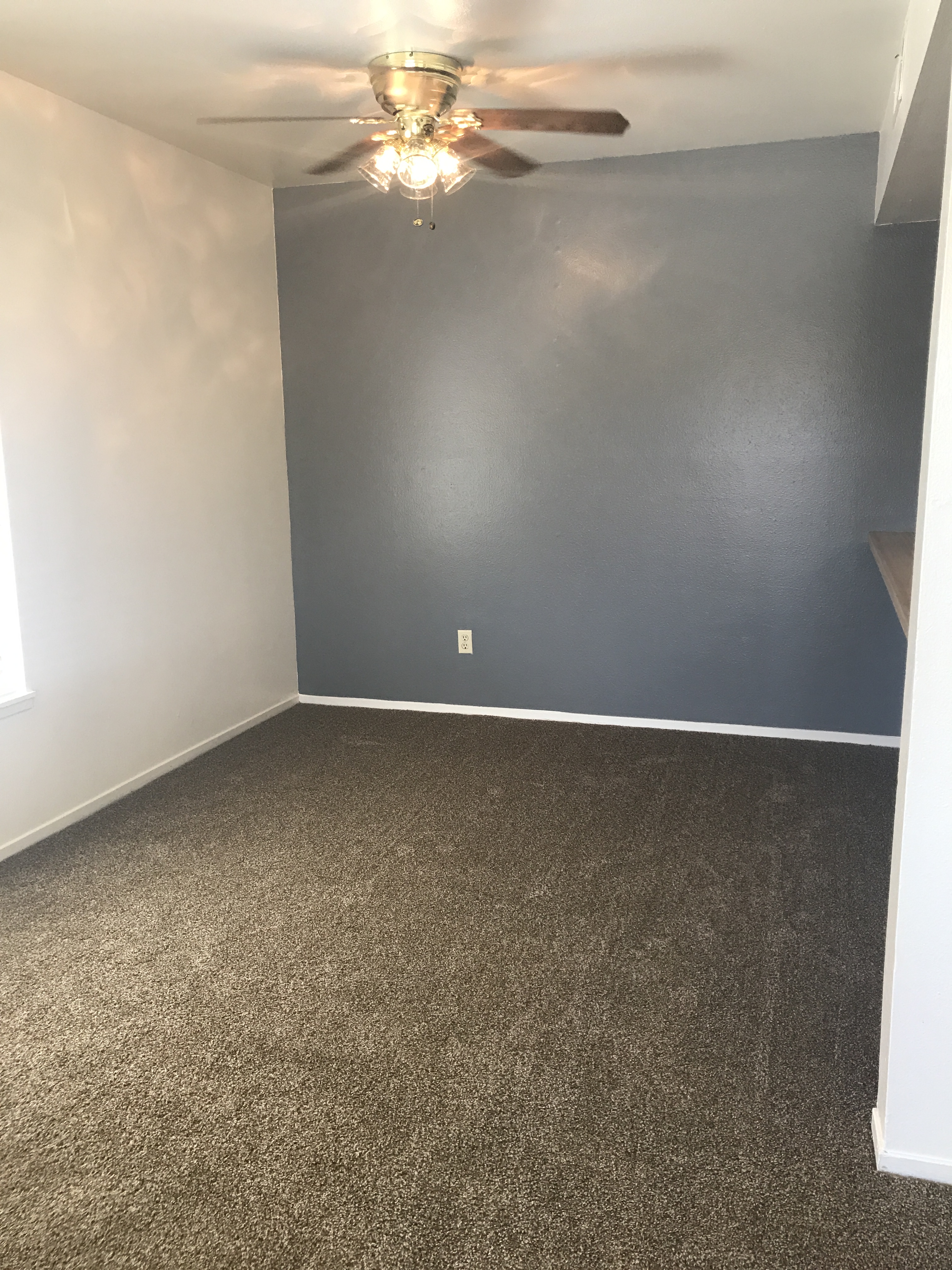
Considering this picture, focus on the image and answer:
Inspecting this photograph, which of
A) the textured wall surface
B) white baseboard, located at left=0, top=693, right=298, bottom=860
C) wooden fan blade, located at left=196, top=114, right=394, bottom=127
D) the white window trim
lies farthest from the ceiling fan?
white baseboard, located at left=0, top=693, right=298, bottom=860

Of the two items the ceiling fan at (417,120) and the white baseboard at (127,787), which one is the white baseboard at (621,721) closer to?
the white baseboard at (127,787)

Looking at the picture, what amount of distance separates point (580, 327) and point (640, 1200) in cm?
326

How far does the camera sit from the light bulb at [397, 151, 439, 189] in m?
2.61

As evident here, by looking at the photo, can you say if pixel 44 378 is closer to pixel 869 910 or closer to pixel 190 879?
pixel 190 879

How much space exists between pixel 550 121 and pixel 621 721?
2.40 meters

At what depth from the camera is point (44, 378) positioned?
3006 mm

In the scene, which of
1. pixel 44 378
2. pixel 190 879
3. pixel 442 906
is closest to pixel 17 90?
pixel 44 378

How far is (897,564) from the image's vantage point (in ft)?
9.56

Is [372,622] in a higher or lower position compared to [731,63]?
lower

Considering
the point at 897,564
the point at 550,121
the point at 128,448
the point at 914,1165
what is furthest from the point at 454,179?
the point at 914,1165

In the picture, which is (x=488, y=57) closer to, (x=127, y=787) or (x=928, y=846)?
(x=928, y=846)

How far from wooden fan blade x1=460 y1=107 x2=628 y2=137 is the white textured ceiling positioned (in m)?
0.04

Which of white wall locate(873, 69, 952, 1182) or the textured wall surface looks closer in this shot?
white wall locate(873, 69, 952, 1182)

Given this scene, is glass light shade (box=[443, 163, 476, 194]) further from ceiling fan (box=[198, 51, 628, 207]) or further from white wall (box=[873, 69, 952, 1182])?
white wall (box=[873, 69, 952, 1182])
